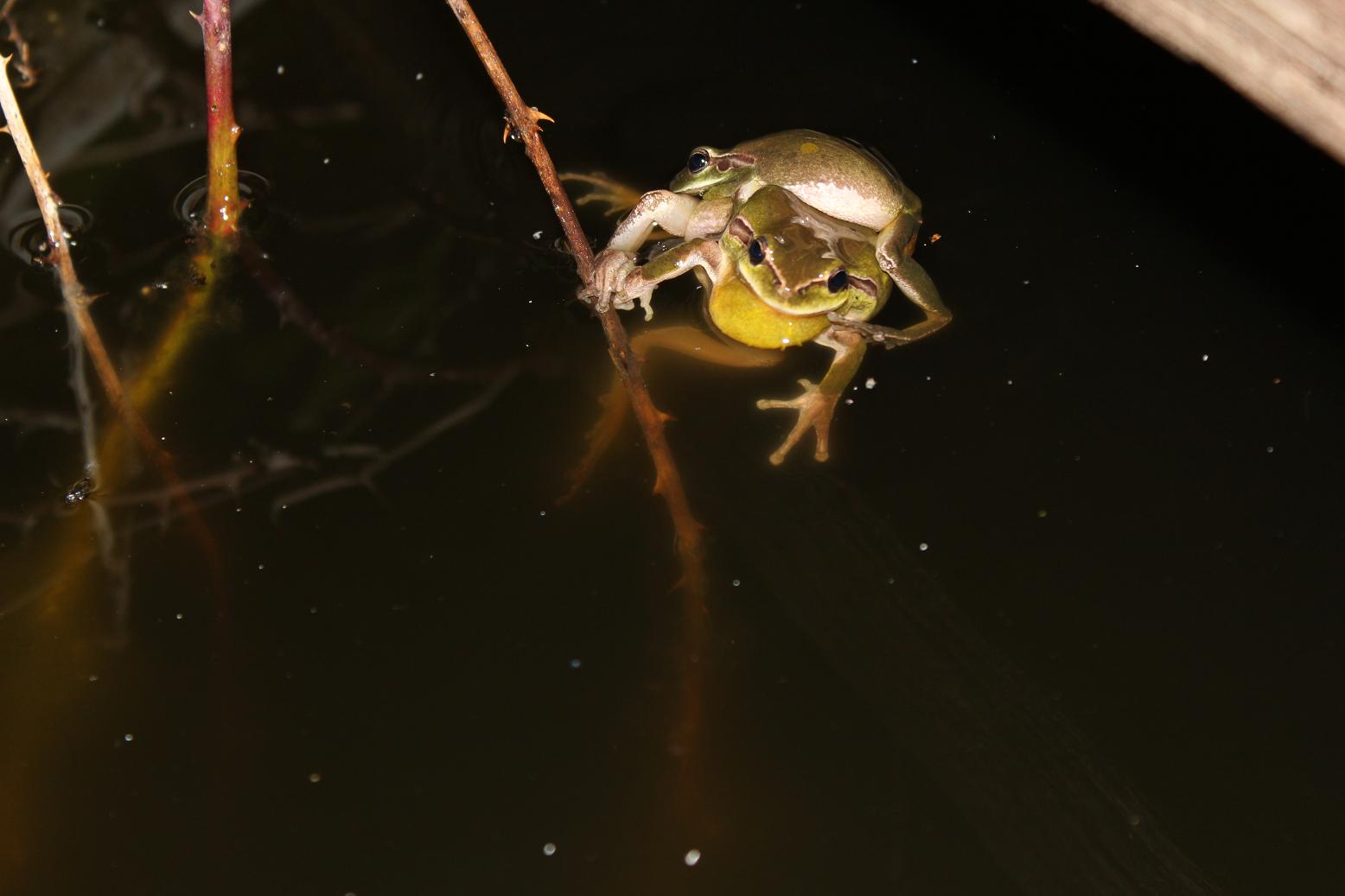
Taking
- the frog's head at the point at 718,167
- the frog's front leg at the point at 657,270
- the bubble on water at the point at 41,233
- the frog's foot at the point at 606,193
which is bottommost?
the frog's front leg at the point at 657,270

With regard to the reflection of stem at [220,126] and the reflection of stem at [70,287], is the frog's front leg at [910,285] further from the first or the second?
the reflection of stem at [70,287]

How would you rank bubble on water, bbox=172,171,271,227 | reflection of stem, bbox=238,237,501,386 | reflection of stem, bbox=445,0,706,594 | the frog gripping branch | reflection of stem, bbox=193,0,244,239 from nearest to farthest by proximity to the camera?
1. reflection of stem, bbox=193,0,244,239
2. reflection of stem, bbox=445,0,706,594
3. the frog gripping branch
4. reflection of stem, bbox=238,237,501,386
5. bubble on water, bbox=172,171,271,227

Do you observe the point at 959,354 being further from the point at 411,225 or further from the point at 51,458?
the point at 51,458

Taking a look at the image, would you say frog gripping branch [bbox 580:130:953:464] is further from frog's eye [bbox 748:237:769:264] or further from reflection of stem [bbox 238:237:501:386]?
reflection of stem [bbox 238:237:501:386]

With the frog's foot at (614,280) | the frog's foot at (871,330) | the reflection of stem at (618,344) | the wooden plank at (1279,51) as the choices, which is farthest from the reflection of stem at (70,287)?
the wooden plank at (1279,51)

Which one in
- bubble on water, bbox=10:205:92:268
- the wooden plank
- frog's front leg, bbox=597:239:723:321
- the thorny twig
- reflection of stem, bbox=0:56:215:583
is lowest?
the wooden plank

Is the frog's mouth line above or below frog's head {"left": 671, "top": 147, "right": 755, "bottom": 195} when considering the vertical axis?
below

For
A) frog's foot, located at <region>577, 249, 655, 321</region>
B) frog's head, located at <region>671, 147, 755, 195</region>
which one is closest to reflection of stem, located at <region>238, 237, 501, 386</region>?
frog's foot, located at <region>577, 249, 655, 321</region>
